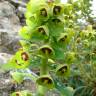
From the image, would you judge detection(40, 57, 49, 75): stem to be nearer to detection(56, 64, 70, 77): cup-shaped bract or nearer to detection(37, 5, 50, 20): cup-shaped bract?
detection(56, 64, 70, 77): cup-shaped bract

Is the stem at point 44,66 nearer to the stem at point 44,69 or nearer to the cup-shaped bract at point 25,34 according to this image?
the stem at point 44,69

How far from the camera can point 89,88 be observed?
4473mm

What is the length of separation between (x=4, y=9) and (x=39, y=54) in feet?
18.3

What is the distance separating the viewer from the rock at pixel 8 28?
5615 millimetres

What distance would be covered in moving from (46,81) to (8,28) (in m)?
4.74

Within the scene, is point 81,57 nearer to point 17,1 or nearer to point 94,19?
point 94,19

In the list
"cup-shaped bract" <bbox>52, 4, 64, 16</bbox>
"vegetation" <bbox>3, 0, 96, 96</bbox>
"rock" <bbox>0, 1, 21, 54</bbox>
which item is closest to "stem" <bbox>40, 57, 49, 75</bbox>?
"vegetation" <bbox>3, 0, 96, 96</bbox>

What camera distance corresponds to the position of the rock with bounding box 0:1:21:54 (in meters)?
5.62

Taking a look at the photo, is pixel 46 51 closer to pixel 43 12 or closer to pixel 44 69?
pixel 44 69

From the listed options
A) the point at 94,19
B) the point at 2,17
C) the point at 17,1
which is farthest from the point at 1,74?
the point at 17,1

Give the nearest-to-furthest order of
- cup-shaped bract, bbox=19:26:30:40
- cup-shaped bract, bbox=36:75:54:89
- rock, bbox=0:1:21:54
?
cup-shaped bract, bbox=36:75:54:89, cup-shaped bract, bbox=19:26:30:40, rock, bbox=0:1:21:54

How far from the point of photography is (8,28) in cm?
639

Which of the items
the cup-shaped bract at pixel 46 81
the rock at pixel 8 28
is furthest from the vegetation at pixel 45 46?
the rock at pixel 8 28

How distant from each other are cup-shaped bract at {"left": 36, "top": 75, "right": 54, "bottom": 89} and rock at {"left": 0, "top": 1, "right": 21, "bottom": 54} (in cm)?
374
